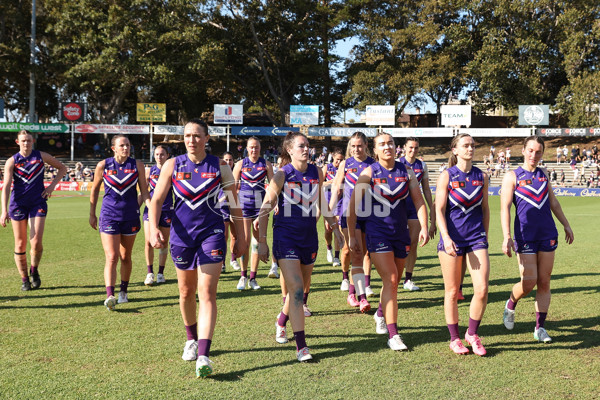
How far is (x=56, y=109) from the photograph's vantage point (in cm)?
5231

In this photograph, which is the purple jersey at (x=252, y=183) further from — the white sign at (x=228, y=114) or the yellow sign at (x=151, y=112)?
the yellow sign at (x=151, y=112)

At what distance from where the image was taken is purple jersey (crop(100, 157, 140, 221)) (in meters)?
6.60

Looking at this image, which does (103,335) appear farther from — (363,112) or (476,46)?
(476,46)

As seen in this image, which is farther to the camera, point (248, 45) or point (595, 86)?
point (248, 45)

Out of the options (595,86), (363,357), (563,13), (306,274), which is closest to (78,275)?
(306,274)

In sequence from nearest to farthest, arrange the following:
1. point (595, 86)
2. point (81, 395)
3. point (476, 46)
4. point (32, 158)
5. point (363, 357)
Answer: point (81, 395) → point (363, 357) → point (32, 158) → point (595, 86) → point (476, 46)

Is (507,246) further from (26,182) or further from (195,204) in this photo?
(26,182)

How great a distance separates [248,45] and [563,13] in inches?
1105

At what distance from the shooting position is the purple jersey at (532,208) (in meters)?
5.32

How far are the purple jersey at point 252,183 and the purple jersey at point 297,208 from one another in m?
2.99

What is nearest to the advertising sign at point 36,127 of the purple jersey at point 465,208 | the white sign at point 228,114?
the white sign at point 228,114

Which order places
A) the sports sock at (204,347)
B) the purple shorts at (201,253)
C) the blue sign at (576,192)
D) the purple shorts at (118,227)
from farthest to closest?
the blue sign at (576,192) → the purple shorts at (118,227) → the purple shorts at (201,253) → the sports sock at (204,347)

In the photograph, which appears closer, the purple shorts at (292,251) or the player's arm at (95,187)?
the purple shorts at (292,251)

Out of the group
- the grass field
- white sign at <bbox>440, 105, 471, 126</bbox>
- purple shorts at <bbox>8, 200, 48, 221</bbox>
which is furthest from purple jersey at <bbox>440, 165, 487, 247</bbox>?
white sign at <bbox>440, 105, 471, 126</bbox>
